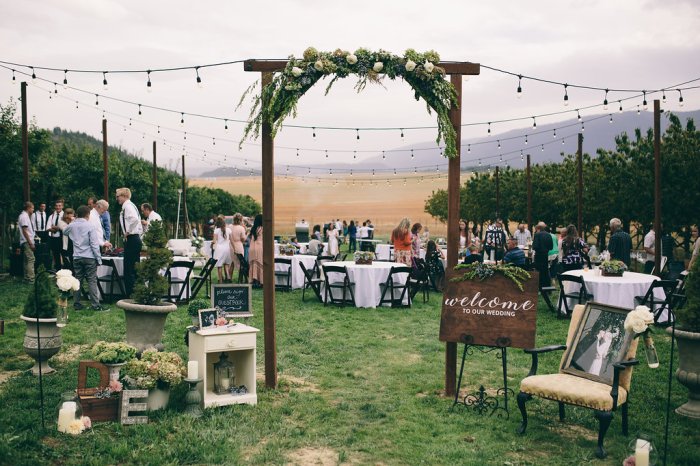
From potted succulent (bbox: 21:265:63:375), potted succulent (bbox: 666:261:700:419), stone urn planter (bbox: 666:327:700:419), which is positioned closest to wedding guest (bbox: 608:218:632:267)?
potted succulent (bbox: 666:261:700:419)

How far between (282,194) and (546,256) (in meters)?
137

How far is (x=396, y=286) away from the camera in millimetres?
13031

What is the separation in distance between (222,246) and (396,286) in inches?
208

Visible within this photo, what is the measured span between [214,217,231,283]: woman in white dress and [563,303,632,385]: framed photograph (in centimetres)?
1119

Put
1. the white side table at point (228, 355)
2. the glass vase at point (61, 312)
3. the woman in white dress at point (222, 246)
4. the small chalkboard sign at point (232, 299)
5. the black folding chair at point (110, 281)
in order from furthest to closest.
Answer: the woman in white dress at point (222, 246) → the black folding chair at point (110, 281) → the glass vase at point (61, 312) → the small chalkboard sign at point (232, 299) → the white side table at point (228, 355)

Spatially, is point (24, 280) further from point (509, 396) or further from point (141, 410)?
point (509, 396)

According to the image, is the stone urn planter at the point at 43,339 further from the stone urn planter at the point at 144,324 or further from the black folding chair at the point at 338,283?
the black folding chair at the point at 338,283

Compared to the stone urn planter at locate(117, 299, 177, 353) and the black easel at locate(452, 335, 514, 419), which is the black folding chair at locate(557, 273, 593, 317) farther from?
the stone urn planter at locate(117, 299, 177, 353)

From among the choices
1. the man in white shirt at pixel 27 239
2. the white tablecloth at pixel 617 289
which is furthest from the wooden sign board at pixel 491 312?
the man in white shirt at pixel 27 239

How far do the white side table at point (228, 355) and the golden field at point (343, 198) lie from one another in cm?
10771

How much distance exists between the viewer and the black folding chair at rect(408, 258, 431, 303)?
44.3ft

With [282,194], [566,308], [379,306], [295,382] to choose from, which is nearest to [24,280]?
[379,306]

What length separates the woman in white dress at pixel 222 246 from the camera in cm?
1628

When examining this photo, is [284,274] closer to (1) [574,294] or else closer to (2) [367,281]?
(2) [367,281]
